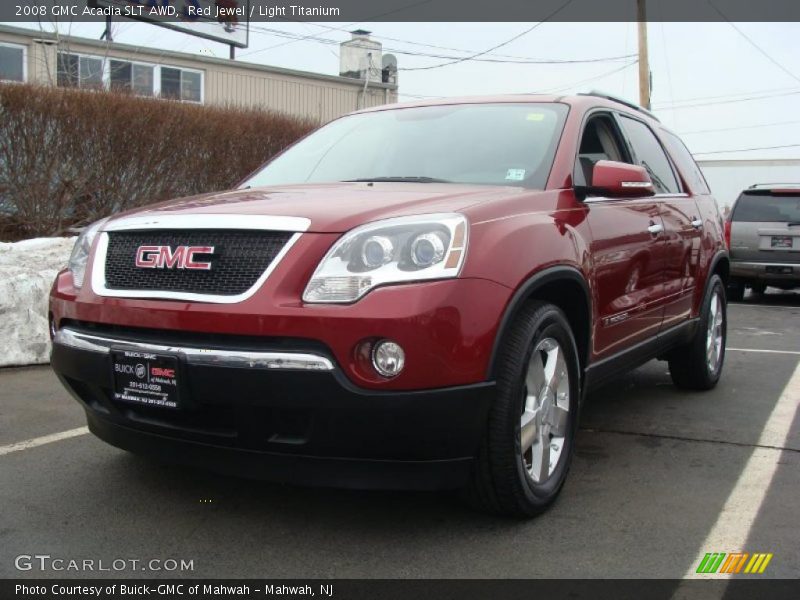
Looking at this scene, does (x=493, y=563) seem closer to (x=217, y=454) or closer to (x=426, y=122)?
(x=217, y=454)

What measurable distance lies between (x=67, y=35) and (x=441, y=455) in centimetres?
1403

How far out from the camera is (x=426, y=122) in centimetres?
421

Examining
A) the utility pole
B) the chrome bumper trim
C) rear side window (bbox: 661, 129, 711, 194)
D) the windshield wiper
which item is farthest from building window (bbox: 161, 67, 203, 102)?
the chrome bumper trim

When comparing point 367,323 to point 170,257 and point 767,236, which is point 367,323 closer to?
point 170,257

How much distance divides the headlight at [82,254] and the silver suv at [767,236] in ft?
31.0

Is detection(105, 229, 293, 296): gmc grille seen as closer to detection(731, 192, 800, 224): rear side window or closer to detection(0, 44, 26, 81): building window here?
detection(731, 192, 800, 224): rear side window

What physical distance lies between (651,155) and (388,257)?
112 inches

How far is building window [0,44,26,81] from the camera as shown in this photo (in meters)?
14.0

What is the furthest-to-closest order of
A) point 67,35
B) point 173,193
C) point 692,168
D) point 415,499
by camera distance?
point 67,35, point 173,193, point 692,168, point 415,499

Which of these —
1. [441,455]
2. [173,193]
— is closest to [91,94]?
[173,193]

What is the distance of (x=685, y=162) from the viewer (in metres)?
5.68

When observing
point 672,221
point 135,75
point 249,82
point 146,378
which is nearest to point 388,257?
point 146,378

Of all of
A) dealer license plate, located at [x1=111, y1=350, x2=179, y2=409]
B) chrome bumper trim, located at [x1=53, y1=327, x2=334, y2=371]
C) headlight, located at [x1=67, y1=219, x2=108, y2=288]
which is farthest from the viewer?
headlight, located at [x1=67, y1=219, x2=108, y2=288]

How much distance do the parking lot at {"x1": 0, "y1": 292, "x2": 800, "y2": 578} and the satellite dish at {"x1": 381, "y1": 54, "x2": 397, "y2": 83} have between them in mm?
18056
